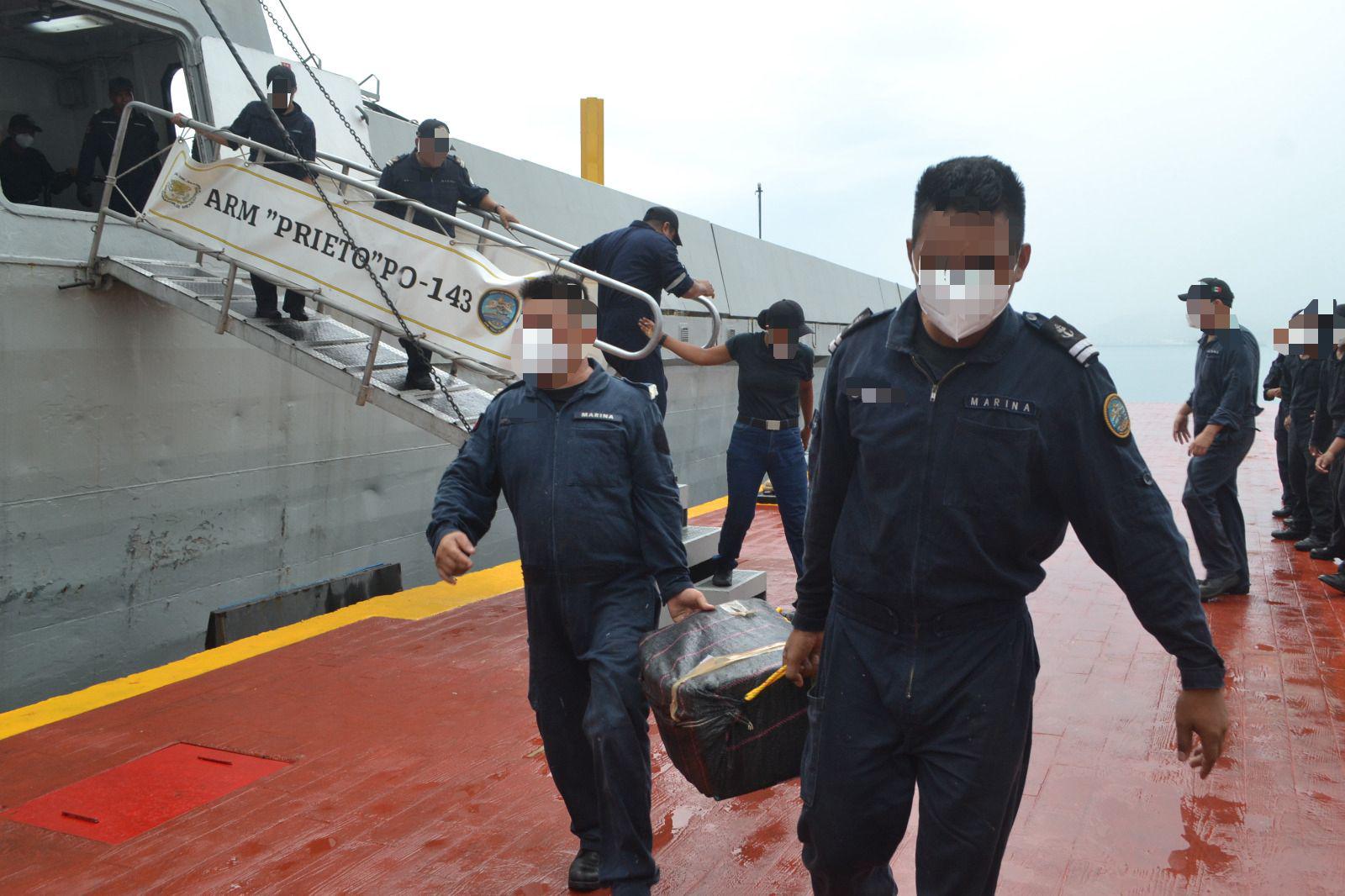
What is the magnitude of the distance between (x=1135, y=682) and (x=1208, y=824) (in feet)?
5.65

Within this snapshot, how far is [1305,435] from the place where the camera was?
9.20 metres

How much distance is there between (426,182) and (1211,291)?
192 inches

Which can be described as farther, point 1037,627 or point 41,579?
point 1037,627

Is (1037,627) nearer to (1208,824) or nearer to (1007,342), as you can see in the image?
(1208,824)

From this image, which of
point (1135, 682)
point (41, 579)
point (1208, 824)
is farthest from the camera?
point (41, 579)

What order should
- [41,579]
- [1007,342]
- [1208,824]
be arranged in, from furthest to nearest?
[41,579] → [1208,824] → [1007,342]

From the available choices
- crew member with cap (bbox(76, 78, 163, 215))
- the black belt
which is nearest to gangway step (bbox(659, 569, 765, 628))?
the black belt

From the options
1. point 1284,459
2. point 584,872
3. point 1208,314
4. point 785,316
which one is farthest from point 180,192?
point 1284,459

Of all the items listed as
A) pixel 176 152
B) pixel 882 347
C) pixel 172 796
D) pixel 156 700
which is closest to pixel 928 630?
pixel 882 347

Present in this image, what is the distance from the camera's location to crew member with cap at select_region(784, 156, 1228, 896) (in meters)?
2.13

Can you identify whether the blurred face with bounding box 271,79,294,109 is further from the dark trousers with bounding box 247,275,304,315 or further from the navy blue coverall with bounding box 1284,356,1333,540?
the navy blue coverall with bounding box 1284,356,1333,540

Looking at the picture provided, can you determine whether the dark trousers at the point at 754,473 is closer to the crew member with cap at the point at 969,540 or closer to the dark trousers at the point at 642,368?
the dark trousers at the point at 642,368

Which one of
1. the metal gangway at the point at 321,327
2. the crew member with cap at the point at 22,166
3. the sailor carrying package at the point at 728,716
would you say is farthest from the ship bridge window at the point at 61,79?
the sailor carrying package at the point at 728,716

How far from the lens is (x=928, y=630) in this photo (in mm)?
2203
